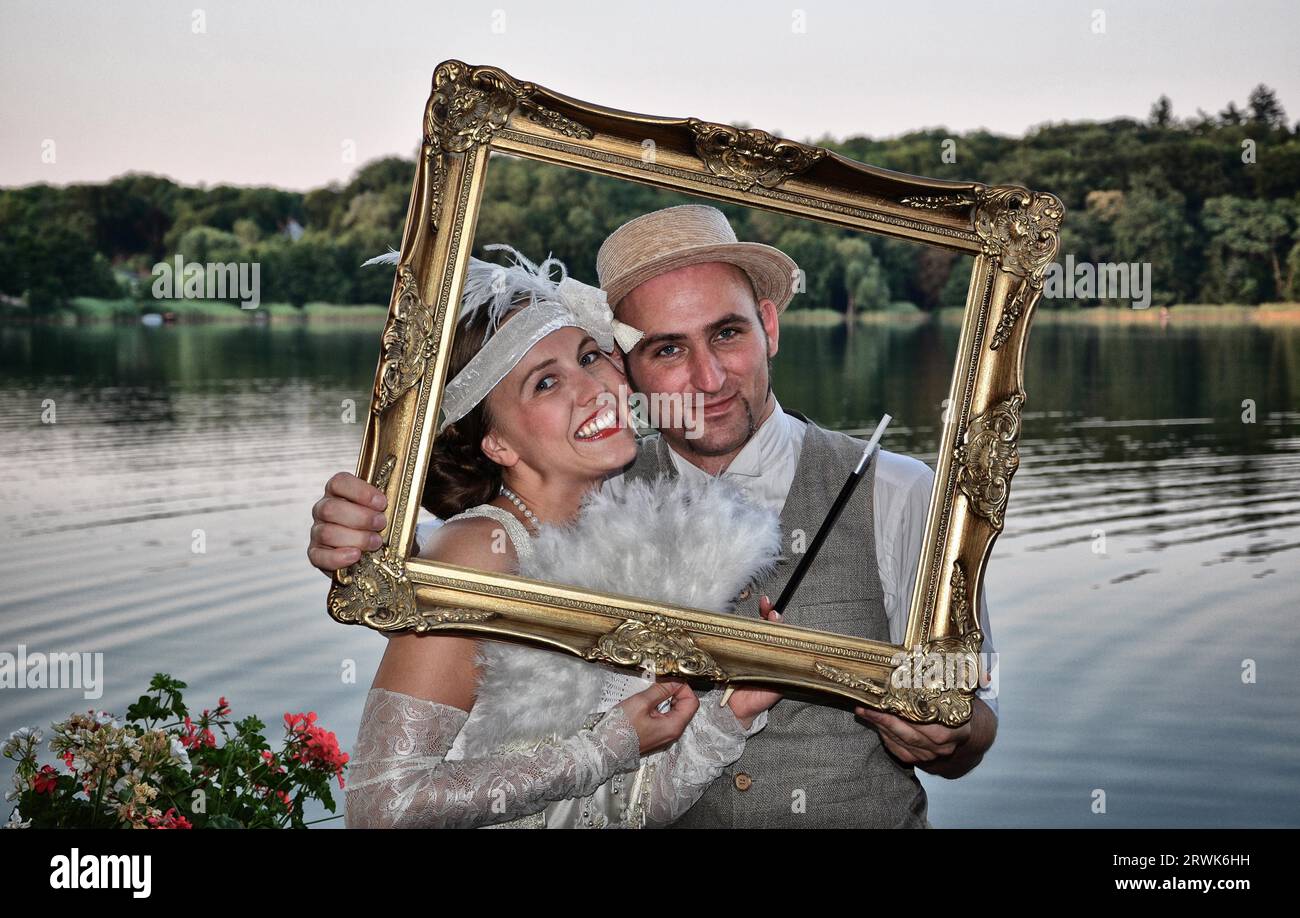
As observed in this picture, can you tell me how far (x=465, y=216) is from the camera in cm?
301

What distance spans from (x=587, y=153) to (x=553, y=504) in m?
0.79

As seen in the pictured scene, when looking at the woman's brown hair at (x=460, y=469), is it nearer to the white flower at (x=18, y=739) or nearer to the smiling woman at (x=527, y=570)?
the smiling woman at (x=527, y=570)

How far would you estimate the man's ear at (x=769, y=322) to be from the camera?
11.3 ft

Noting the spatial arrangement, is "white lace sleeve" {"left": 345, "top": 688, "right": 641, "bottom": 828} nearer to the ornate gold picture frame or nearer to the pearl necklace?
the ornate gold picture frame

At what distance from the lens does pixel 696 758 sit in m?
3.22

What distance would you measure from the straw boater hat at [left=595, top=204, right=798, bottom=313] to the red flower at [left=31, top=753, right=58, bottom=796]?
1.95m

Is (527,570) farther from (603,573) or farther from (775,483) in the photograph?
(775,483)

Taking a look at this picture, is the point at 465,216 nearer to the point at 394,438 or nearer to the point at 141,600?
the point at 394,438

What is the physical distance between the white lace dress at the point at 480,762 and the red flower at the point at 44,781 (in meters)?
1.03

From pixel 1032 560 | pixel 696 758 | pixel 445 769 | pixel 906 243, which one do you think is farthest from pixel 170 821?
pixel 1032 560

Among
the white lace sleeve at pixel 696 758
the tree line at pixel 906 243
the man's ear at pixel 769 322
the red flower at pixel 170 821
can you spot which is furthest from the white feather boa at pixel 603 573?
the red flower at pixel 170 821

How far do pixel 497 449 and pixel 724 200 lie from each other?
766 millimetres

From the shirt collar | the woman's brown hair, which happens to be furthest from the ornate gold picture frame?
the shirt collar
